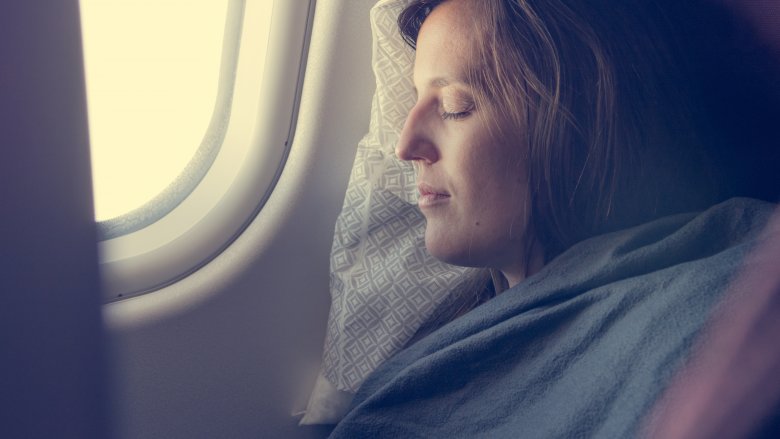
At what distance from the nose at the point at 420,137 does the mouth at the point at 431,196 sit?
38 millimetres

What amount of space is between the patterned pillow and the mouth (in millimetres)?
188

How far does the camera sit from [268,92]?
112 centimetres

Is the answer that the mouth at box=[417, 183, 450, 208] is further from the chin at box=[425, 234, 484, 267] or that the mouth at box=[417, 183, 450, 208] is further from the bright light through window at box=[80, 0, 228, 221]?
the bright light through window at box=[80, 0, 228, 221]

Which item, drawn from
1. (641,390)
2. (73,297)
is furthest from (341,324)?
(73,297)

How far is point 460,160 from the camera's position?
861 millimetres

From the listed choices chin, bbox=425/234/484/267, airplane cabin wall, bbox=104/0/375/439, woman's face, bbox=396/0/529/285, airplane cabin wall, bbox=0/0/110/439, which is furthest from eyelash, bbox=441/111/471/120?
airplane cabin wall, bbox=0/0/110/439

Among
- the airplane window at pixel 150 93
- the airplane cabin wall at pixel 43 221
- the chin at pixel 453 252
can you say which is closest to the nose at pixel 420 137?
the chin at pixel 453 252

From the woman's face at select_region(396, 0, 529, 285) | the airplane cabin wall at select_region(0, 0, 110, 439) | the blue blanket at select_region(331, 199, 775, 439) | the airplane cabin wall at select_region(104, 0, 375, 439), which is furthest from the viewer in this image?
the airplane cabin wall at select_region(104, 0, 375, 439)

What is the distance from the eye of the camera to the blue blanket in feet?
2.01

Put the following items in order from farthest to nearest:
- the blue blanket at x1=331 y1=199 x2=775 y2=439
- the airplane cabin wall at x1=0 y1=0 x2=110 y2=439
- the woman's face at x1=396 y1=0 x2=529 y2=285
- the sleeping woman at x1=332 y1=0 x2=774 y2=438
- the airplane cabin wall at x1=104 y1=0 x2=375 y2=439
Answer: the airplane cabin wall at x1=104 y1=0 x2=375 y2=439, the woman's face at x1=396 y1=0 x2=529 y2=285, the sleeping woman at x1=332 y1=0 x2=774 y2=438, the blue blanket at x1=331 y1=199 x2=775 y2=439, the airplane cabin wall at x1=0 y1=0 x2=110 y2=439

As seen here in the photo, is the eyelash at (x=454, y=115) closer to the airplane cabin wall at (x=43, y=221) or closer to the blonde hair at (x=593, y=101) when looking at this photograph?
the blonde hair at (x=593, y=101)

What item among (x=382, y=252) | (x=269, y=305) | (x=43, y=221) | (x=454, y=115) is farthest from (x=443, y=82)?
(x=43, y=221)

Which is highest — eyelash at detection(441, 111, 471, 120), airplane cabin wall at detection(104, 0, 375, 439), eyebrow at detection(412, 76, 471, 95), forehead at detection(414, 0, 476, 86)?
forehead at detection(414, 0, 476, 86)

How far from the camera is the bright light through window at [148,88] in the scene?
105 cm
